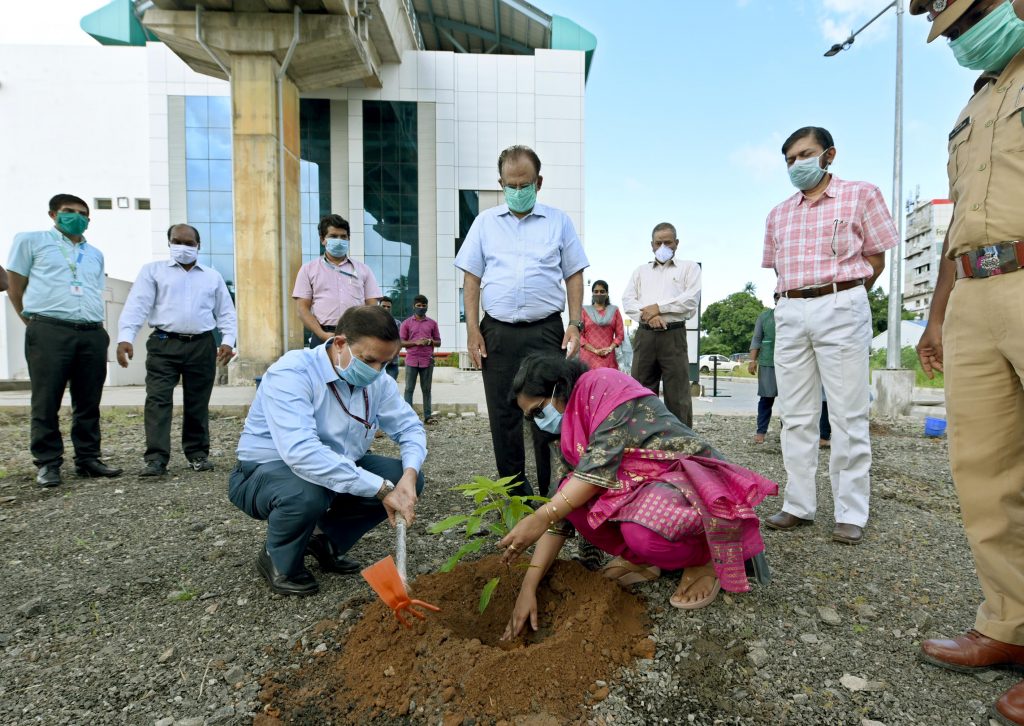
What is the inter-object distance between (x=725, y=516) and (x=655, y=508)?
228 mm

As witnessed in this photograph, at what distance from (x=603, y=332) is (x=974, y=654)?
199 inches

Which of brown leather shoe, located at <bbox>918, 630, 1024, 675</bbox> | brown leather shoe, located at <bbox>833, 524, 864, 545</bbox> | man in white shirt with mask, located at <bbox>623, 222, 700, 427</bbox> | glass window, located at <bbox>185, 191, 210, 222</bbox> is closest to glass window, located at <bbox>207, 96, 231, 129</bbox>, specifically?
glass window, located at <bbox>185, 191, 210, 222</bbox>

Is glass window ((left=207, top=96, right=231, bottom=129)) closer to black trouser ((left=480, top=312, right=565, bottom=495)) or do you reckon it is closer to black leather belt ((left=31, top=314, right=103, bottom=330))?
black leather belt ((left=31, top=314, right=103, bottom=330))

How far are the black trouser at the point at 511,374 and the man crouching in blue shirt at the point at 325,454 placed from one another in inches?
25.8

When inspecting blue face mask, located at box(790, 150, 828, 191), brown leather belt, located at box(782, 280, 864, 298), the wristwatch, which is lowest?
the wristwatch

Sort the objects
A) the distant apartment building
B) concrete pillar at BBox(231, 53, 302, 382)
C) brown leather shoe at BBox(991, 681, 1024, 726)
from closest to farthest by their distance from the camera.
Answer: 1. brown leather shoe at BBox(991, 681, 1024, 726)
2. concrete pillar at BBox(231, 53, 302, 382)
3. the distant apartment building

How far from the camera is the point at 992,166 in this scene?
1.71m

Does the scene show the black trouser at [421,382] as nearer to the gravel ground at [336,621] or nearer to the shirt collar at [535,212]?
the gravel ground at [336,621]

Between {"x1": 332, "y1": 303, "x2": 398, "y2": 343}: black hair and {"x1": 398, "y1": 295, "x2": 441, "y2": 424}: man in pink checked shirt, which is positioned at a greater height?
{"x1": 332, "y1": 303, "x2": 398, "y2": 343}: black hair

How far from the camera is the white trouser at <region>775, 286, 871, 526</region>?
291cm

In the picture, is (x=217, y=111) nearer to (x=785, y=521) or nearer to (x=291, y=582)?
(x=291, y=582)

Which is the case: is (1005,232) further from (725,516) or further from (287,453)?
(287,453)

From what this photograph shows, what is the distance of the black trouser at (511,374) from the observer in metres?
3.14

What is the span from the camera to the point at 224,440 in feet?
19.9
